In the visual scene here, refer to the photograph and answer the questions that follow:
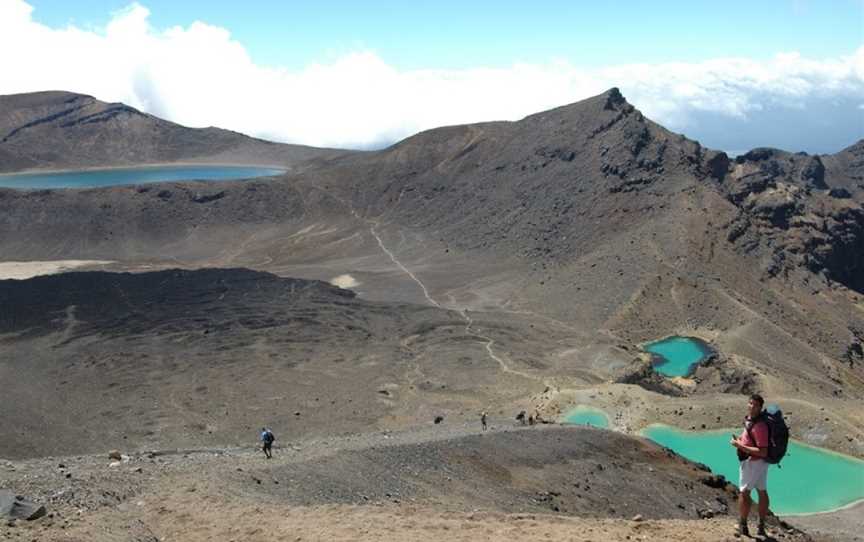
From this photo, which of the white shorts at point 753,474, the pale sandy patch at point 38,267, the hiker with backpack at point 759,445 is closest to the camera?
the hiker with backpack at point 759,445

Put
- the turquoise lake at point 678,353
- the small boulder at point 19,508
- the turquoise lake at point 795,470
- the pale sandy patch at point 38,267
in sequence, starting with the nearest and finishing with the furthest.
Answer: the small boulder at point 19,508
the turquoise lake at point 795,470
the turquoise lake at point 678,353
the pale sandy patch at point 38,267

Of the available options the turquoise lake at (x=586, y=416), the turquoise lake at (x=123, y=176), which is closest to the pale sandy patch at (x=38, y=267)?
the turquoise lake at (x=123, y=176)

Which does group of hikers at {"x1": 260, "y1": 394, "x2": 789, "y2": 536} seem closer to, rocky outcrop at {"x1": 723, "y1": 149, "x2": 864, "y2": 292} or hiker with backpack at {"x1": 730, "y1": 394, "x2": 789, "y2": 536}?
hiker with backpack at {"x1": 730, "y1": 394, "x2": 789, "y2": 536}

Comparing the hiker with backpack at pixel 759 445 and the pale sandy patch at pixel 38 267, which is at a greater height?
the hiker with backpack at pixel 759 445

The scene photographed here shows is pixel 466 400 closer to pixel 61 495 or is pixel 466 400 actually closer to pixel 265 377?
pixel 265 377

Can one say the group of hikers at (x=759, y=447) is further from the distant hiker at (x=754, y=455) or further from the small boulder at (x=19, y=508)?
the small boulder at (x=19, y=508)

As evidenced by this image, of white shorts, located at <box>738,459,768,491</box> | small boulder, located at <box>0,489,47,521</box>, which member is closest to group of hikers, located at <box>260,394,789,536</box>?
white shorts, located at <box>738,459,768,491</box>

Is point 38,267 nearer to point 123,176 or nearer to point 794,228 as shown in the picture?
point 794,228
